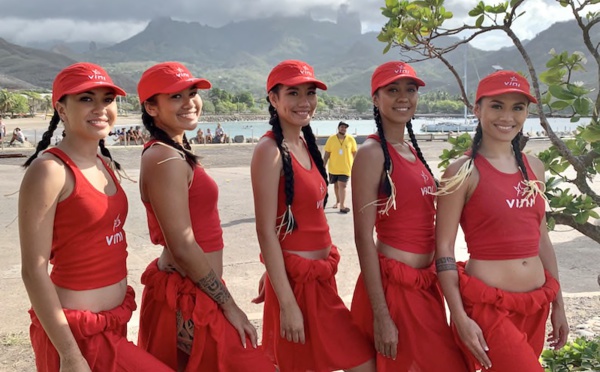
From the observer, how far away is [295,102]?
289 cm

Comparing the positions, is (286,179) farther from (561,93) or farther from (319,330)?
(561,93)

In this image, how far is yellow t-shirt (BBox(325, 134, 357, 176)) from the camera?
10234 mm

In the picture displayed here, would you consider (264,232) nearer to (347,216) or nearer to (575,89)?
(575,89)

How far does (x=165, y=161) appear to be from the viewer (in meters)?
2.45

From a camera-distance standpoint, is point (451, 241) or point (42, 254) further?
point (451, 241)

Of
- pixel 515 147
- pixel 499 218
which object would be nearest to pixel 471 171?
pixel 499 218

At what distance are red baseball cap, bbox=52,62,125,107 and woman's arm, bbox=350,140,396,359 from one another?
126 cm

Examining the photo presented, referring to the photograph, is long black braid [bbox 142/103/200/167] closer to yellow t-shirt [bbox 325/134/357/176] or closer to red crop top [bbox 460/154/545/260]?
red crop top [bbox 460/154/545/260]

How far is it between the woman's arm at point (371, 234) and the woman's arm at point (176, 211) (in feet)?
2.22

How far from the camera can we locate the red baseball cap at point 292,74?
281 cm

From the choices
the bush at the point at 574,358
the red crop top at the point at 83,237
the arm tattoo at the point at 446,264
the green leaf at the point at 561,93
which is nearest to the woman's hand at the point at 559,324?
the arm tattoo at the point at 446,264

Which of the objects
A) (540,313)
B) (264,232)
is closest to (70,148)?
(264,232)

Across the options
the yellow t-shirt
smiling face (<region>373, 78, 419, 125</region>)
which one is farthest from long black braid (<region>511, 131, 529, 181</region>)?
the yellow t-shirt

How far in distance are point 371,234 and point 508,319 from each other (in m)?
0.75
